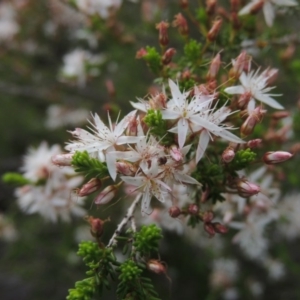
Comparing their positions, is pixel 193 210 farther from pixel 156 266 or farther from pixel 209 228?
pixel 156 266

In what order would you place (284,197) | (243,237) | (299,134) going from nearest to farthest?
(243,237) < (299,134) < (284,197)

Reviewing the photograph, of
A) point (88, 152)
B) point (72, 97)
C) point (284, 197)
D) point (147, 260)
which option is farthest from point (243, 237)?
point (72, 97)

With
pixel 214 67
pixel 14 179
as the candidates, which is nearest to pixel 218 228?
pixel 214 67

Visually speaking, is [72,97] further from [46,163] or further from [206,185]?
[206,185]

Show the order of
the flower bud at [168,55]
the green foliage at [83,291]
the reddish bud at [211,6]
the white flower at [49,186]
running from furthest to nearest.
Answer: the white flower at [49,186] → the reddish bud at [211,6] → the flower bud at [168,55] → the green foliage at [83,291]

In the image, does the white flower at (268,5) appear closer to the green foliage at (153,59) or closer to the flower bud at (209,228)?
the green foliage at (153,59)

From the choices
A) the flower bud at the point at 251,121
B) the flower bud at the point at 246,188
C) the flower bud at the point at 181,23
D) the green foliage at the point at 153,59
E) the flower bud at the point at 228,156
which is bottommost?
the flower bud at the point at 246,188

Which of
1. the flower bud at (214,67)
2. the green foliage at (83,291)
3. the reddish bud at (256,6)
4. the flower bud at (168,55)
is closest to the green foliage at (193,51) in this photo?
the flower bud at (168,55)
